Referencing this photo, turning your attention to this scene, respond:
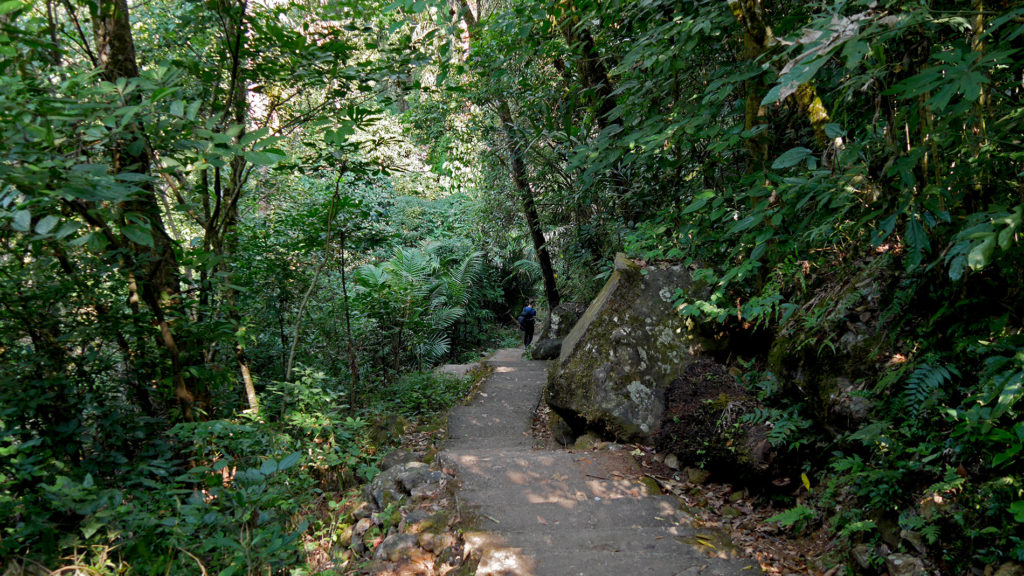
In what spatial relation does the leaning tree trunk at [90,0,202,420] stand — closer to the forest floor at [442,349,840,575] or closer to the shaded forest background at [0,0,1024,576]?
the shaded forest background at [0,0,1024,576]

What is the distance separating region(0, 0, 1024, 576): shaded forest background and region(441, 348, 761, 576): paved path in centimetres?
79

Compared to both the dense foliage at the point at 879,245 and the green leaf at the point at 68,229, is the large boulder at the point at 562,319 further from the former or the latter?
the green leaf at the point at 68,229

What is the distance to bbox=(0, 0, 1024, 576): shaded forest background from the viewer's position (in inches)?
78.2

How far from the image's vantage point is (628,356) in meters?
4.98

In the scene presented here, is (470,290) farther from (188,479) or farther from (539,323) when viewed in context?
(188,479)

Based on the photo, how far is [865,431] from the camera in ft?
8.73

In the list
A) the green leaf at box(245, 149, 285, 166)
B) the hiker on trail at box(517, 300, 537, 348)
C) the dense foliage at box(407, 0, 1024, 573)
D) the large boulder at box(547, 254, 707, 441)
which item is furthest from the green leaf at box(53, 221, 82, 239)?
the hiker on trail at box(517, 300, 537, 348)

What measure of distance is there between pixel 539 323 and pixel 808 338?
13.4 meters

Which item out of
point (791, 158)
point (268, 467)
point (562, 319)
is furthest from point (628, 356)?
point (562, 319)

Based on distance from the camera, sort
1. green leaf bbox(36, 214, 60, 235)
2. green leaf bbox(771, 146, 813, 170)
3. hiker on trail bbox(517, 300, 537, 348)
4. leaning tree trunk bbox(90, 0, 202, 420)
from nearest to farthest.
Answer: green leaf bbox(36, 214, 60, 235)
green leaf bbox(771, 146, 813, 170)
leaning tree trunk bbox(90, 0, 202, 420)
hiker on trail bbox(517, 300, 537, 348)

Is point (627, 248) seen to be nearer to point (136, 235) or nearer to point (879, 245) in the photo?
point (879, 245)

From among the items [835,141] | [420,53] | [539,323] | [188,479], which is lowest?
[539,323]

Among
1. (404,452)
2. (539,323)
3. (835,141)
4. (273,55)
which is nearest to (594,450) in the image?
(404,452)

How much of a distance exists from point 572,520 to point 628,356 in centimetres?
195
